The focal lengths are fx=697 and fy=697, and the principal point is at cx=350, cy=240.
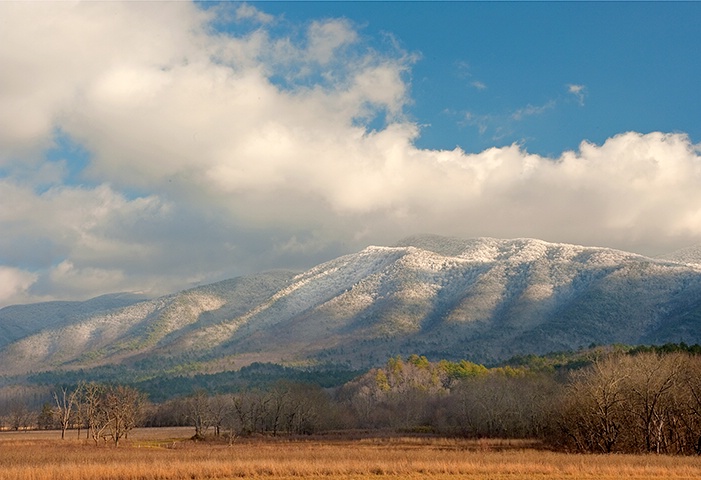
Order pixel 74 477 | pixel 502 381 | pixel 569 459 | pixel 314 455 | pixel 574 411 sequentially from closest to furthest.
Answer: pixel 74 477
pixel 569 459
pixel 314 455
pixel 574 411
pixel 502 381

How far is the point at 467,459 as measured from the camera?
64.0 m

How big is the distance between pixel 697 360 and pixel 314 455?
53.4 metres

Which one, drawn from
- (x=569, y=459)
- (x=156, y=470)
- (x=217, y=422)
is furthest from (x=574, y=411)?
(x=217, y=422)

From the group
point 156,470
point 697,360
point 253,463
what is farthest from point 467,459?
point 697,360

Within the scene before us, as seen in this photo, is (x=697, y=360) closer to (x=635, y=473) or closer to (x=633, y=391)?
(x=633, y=391)

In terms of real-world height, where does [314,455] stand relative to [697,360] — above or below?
below

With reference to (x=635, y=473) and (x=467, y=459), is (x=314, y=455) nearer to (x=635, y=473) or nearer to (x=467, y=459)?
(x=467, y=459)

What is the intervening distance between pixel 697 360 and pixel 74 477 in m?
77.8

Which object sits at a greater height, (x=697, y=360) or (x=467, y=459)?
(x=697, y=360)

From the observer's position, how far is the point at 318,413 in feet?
595

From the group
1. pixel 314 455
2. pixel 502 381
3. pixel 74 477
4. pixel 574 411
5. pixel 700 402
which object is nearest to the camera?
pixel 74 477

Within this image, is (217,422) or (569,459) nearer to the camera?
(569,459)

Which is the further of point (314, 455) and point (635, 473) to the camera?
point (314, 455)

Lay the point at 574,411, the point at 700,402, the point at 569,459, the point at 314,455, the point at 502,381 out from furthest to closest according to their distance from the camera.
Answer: the point at 502,381
the point at 574,411
the point at 700,402
the point at 314,455
the point at 569,459
